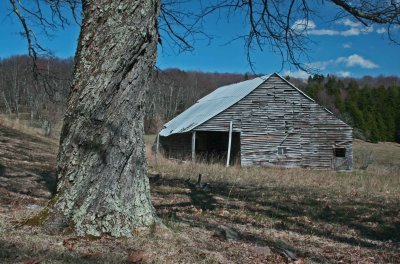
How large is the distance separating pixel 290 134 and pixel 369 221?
67.9 ft

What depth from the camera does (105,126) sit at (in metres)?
4.33

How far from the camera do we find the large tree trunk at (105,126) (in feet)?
14.0

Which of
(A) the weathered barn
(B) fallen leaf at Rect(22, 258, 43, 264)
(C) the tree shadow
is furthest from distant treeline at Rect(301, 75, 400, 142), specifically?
(B) fallen leaf at Rect(22, 258, 43, 264)

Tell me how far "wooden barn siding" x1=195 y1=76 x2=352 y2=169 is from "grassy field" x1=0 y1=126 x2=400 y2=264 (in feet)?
48.6

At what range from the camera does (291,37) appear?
8.27m

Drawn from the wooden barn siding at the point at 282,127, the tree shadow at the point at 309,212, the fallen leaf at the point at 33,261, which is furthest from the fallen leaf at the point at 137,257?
the wooden barn siding at the point at 282,127

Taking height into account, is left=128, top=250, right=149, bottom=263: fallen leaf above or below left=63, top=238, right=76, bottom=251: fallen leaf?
below

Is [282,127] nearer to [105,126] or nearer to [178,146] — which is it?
[178,146]

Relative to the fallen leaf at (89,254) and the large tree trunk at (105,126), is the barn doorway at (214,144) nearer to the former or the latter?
the large tree trunk at (105,126)

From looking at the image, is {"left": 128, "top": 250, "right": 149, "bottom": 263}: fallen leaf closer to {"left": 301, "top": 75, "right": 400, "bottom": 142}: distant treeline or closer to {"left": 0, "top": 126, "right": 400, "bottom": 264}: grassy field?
{"left": 0, "top": 126, "right": 400, "bottom": 264}: grassy field

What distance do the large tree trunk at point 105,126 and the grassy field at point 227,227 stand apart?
0.79 feet

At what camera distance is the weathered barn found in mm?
27500

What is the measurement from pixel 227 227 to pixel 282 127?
2307cm

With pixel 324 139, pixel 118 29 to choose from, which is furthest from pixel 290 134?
pixel 118 29
